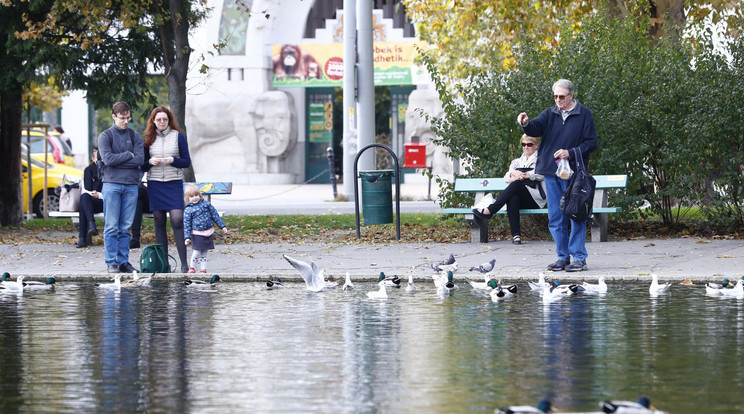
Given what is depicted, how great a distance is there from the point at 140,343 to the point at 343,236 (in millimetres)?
9783

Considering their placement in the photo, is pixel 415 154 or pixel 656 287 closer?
pixel 656 287

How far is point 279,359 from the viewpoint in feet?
24.9

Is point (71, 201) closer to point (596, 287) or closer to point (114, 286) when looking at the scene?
point (114, 286)

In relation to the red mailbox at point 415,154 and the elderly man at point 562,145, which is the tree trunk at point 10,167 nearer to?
the elderly man at point 562,145

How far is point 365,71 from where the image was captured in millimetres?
26109

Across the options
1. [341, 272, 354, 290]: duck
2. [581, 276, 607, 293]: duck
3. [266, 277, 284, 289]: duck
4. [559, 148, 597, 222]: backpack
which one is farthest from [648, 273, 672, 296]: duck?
[266, 277, 284, 289]: duck

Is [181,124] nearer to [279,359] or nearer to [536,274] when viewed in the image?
[536,274]

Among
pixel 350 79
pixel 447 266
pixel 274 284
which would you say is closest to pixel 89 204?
pixel 274 284

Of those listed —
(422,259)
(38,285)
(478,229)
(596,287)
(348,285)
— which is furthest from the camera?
(478,229)

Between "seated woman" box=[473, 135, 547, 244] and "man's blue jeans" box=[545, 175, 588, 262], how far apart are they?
2.58m

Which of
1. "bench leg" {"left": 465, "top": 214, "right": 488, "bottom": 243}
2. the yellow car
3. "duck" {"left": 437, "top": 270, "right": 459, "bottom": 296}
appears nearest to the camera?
"duck" {"left": 437, "top": 270, "right": 459, "bottom": 296}

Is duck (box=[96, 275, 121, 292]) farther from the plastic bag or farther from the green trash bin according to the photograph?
the green trash bin

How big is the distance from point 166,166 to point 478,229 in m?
4.56

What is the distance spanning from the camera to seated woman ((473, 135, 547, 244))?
1576 cm
